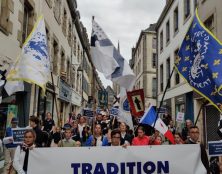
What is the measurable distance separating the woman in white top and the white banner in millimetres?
74

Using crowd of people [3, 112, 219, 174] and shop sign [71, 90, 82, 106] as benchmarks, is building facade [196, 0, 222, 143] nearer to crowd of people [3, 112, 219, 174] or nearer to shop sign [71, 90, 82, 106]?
crowd of people [3, 112, 219, 174]

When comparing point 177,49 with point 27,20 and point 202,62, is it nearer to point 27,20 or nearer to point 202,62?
point 27,20

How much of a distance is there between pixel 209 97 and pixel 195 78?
1.39ft

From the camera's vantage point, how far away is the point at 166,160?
468 centimetres

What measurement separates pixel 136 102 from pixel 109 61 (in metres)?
1.54

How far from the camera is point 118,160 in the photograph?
4.62 m

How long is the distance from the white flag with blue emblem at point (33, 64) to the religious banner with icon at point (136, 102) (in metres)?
2.81

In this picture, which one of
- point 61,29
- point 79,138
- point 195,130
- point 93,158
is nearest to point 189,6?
point 61,29

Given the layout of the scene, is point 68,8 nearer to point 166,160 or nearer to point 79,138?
point 79,138

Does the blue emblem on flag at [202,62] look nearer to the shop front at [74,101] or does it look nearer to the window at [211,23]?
the window at [211,23]

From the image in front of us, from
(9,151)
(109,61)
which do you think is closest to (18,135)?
(9,151)

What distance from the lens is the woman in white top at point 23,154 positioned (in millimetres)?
4402

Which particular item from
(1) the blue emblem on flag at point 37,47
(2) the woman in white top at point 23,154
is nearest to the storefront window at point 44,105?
(1) the blue emblem on flag at point 37,47

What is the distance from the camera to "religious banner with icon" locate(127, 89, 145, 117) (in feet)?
24.9
